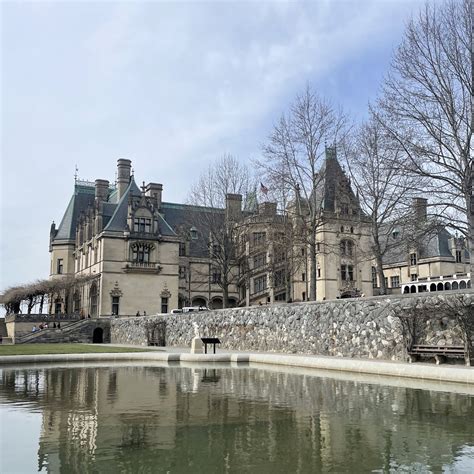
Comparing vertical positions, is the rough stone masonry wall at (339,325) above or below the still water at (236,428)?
above

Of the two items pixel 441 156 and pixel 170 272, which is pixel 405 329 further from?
pixel 170 272

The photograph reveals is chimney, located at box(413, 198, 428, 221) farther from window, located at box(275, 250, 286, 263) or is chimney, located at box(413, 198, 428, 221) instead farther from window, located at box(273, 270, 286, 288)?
window, located at box(273, 270, 286, 288)

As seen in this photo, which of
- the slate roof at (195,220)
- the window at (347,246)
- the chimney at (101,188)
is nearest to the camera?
the window at (347,246)

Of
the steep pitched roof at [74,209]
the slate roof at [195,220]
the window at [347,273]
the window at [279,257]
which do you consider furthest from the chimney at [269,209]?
the steep pitched roof at [74,209]

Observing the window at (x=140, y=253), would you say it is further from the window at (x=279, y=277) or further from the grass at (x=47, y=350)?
the grass at (x=47, y=350)

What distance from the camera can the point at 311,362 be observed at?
1955cm

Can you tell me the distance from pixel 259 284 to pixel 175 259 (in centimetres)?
1007

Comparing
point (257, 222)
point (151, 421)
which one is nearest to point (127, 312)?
point (257, 222)

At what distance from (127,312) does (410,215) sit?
4036 cm

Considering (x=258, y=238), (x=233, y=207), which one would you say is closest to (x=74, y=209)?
(x=233, y=207)

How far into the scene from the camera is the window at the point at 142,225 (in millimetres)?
59719

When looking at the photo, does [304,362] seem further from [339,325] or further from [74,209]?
[74,209]

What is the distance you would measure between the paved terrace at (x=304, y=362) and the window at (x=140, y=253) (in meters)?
34.9

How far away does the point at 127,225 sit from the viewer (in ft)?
194
